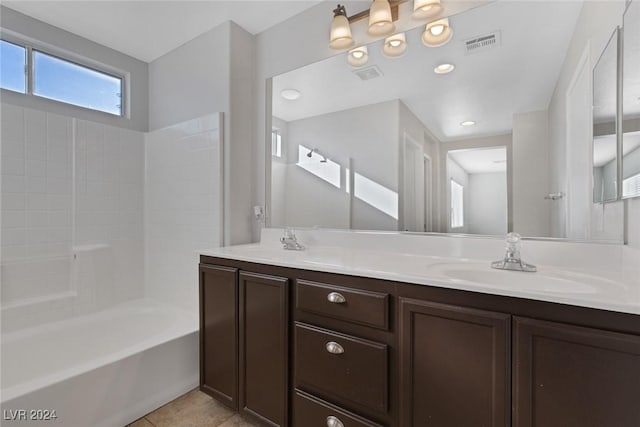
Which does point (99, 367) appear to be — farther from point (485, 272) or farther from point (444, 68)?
point (444, 68)

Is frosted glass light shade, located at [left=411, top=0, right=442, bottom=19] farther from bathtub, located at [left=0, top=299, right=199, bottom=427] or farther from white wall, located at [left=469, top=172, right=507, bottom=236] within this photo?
bathtub, located at [left=0, top=299, right=199, bottom=427]

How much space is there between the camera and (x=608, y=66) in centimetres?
109

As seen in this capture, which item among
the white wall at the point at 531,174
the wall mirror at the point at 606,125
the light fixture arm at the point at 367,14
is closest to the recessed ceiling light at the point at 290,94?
the light fixture arm at the point at 367,14

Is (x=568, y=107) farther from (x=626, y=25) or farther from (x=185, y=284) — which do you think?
(x=185, y=284)

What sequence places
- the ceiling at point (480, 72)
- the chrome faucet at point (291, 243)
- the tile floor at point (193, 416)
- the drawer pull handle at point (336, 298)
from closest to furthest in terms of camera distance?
the drawer pull handle at point (336, 298) → the ceiling at point (480, 72) → the tile floor at point (193, 416) → the chrome faucet at point (291, 243)

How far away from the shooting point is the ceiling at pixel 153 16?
1.96 m

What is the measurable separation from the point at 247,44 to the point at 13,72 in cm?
169

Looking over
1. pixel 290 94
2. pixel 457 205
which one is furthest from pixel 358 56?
pixel 457 205

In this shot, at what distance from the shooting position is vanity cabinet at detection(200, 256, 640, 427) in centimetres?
77

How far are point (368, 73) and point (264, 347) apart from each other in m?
1.65

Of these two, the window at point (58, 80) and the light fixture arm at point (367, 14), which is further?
the window at point (58, 80)

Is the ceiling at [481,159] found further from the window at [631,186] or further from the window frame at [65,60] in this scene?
the window frame at [65,60]

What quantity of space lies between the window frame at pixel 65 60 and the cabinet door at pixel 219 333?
191 cm

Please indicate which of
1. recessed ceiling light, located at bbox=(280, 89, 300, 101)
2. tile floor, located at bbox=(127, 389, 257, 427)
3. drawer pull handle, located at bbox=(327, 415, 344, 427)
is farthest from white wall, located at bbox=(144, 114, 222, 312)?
drawer pull handle, located at bbox=(327, 415, 344, 427)
